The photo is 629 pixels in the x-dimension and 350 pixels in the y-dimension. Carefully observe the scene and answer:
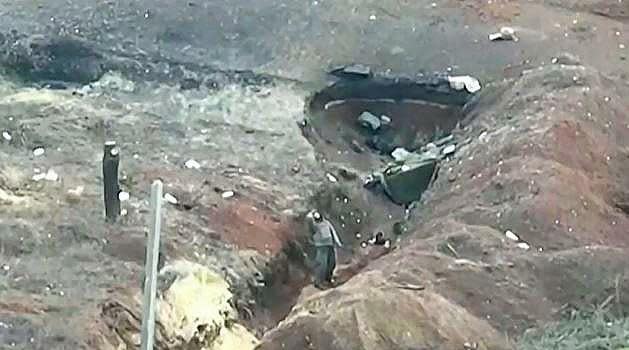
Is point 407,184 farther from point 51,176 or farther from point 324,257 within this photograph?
point 51,176

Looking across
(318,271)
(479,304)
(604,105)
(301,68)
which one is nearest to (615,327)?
(479,304)

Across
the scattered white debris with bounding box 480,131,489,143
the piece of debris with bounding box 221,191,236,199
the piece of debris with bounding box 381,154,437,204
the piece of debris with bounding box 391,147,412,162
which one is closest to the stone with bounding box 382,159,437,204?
the piece of debris with bounding box 381,154,437,204

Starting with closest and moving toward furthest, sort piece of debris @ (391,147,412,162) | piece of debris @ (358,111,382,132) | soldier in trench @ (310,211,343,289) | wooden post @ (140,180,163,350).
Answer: wooden post @ (140,180,163,350), soldier in trench @ (310,211,343,289), piece of debris @ (391,147,412,162), piece of debris @ (358,111,382,132)

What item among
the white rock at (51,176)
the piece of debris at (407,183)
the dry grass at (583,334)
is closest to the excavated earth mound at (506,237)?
the dry grass at (583,334)

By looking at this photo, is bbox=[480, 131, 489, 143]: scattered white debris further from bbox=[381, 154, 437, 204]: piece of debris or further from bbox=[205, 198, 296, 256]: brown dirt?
bbox=[205, 198, 296, 256]: brown dirt

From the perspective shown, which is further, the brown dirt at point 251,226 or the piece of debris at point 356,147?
the piece of debris at point 356,147

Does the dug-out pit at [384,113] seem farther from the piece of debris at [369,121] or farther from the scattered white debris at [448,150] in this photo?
the scattered white debris at [448,150]

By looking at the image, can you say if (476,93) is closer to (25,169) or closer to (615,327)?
(25,169)
